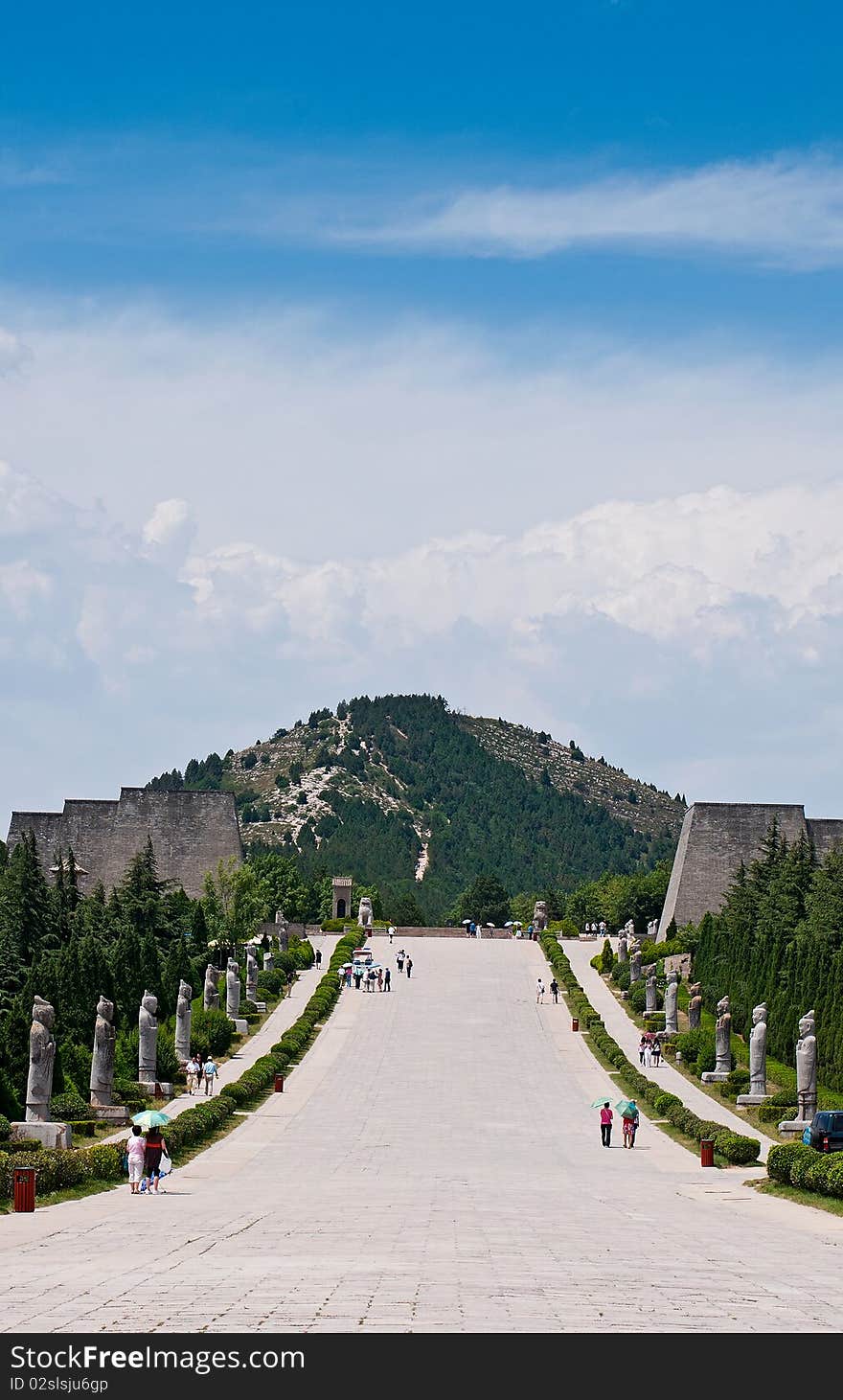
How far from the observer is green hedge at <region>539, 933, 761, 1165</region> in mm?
27016

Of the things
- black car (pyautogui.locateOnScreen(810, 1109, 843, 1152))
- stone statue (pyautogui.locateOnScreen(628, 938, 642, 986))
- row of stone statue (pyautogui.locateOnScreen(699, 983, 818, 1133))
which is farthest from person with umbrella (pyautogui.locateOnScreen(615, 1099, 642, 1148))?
stone statue (pyautogui.locateOnScreen(628, 938, 642, 986))

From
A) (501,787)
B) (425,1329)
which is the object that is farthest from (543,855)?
(425,1329)

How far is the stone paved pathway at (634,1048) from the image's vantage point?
108 feet

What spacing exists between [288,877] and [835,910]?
139 feet

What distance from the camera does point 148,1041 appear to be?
34.7m

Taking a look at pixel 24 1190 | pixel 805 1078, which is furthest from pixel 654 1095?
pixel 24 1190

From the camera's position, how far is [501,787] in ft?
575

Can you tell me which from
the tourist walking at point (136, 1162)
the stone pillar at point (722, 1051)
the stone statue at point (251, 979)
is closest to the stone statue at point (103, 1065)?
the tourist walking at point (136, 1162)

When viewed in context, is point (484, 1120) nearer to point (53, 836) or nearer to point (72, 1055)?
point (72, 1055)

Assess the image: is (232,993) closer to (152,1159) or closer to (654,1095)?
(654,1095)

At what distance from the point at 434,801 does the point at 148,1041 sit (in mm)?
136279

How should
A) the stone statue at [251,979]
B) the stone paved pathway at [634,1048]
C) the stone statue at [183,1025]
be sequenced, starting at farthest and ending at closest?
the stone statue at [251,979] → the stone statue at [183,1025] → the stone paved pathway at [634,1048]

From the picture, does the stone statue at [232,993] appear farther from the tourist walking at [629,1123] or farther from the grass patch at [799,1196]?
the grass patch at [799,1196]

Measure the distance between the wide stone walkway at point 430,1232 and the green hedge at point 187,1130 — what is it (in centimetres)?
47
